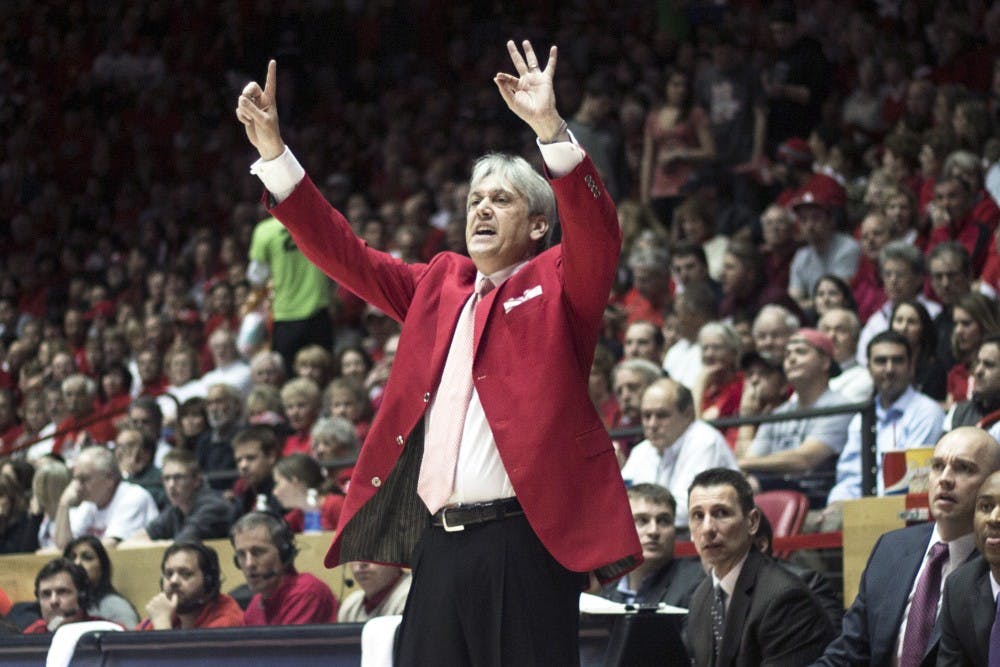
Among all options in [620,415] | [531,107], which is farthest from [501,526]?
[620,415]

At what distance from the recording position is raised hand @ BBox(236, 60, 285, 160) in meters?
3.62

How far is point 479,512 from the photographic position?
341 centimetres

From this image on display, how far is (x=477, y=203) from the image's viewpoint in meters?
3.58

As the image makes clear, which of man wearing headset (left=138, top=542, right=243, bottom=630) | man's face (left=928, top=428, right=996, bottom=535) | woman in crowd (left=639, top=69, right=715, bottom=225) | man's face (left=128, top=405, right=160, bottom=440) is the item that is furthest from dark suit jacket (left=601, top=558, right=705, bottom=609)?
woman in crowd (left=639, top=69, right=715, bottom=225)

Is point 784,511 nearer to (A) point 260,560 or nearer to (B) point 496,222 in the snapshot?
(A) point 260,560

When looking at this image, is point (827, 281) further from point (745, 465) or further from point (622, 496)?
point (622, 496)

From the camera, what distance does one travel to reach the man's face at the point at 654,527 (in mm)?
5832

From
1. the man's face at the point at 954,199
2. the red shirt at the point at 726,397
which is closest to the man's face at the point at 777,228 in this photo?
the man's face at the point at 954,199

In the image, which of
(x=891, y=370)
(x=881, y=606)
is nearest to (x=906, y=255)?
(x=891, y=370)

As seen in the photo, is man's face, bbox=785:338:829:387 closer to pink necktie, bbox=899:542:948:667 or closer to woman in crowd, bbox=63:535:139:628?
pink necktie, bbox=899:542:948:667

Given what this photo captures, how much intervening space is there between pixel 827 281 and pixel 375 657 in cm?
491

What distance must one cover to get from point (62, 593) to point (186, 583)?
553mm

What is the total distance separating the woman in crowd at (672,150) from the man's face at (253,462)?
4239mm

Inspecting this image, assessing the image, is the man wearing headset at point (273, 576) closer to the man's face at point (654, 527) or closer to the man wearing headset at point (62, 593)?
the man wearing headset at point (62, 593)
